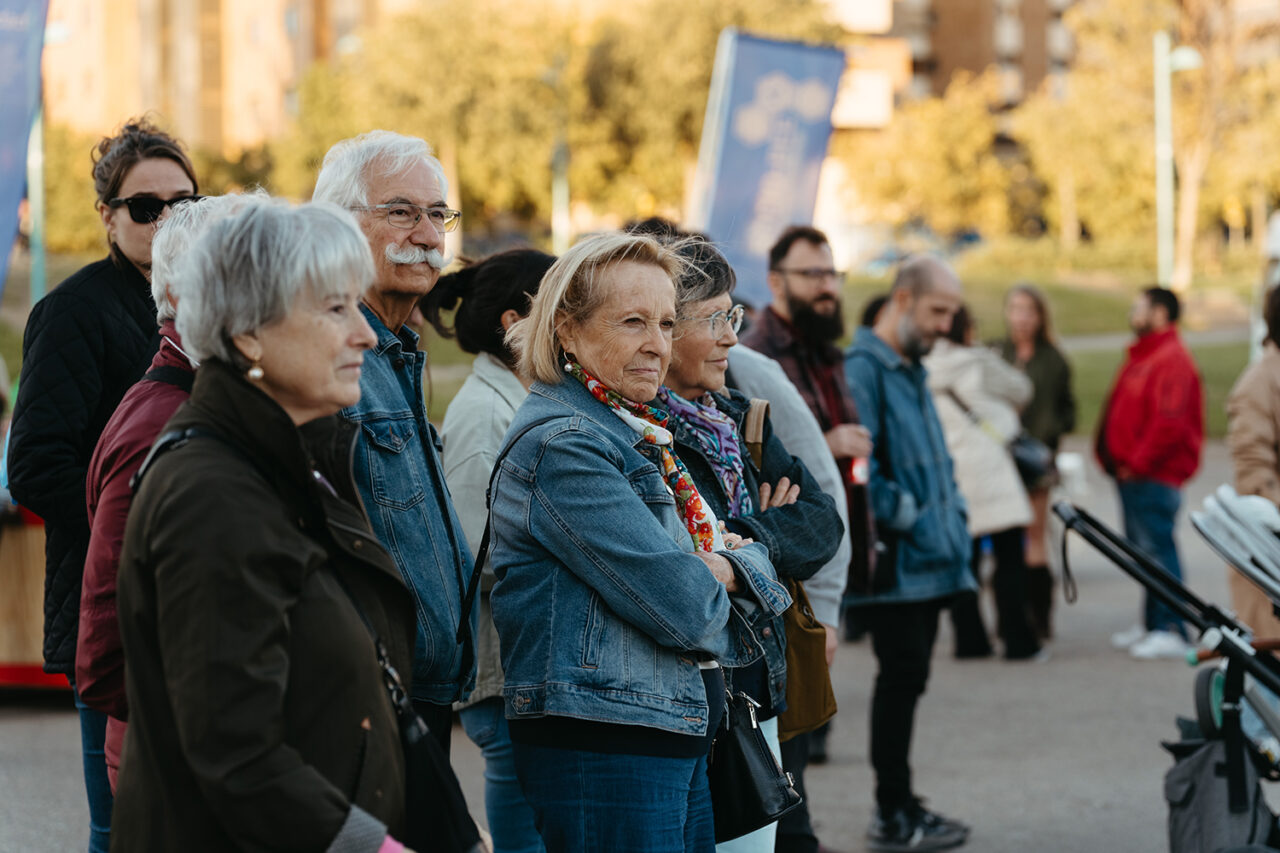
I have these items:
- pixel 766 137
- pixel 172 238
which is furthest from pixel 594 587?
pixel 766 137

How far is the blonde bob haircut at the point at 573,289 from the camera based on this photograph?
9.75 feet

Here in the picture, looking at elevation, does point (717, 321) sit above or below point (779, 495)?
above

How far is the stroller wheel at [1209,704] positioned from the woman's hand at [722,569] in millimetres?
1942

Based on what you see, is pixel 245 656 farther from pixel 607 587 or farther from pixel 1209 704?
pixel 1209 704

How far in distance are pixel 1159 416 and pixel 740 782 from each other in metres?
6.03

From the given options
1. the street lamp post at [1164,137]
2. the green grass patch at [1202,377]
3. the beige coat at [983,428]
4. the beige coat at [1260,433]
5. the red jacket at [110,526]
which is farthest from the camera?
the street lamp post at [1164,137]

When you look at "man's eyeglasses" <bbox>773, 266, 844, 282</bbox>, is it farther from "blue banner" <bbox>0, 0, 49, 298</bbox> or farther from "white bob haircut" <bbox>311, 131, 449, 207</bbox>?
"blue banner" <bbox>0, 0, 49, 298</bbox>

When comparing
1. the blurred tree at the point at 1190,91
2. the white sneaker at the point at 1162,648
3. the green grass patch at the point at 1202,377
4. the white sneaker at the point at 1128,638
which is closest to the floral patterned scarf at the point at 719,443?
the white sneaker at the point at 1162,648

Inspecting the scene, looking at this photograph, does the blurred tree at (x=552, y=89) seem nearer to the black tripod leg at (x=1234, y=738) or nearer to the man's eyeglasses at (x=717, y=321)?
the black tripod leg at (x=1234, y=738)

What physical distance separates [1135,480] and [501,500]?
6497mm

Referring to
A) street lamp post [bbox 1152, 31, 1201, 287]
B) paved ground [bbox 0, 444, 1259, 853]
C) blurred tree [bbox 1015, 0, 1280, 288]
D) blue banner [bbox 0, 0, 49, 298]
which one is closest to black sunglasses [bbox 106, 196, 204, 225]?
paved ground [bbox 0, 444, 1259, 853]

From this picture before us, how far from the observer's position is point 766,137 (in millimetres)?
10156

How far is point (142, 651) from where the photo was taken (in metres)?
2.04

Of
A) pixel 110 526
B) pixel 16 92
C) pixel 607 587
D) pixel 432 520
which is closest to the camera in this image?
pixel 110 526
